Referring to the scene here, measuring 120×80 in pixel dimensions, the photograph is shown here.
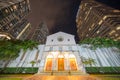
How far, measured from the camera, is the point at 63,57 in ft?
86.9

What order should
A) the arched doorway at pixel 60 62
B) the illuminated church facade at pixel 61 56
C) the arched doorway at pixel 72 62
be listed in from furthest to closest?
1. the arched doorway at pixel 72 62
2. the illuminated church facade at pixel 61 56
3. the arched doorway at pixel 60 62

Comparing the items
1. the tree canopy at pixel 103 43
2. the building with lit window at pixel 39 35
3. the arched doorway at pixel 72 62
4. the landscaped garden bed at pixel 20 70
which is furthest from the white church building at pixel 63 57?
the building with lit window at pixel 39 35

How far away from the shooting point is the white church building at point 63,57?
24.5m

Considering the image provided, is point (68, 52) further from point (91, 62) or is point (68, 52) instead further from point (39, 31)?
point (39, 31)

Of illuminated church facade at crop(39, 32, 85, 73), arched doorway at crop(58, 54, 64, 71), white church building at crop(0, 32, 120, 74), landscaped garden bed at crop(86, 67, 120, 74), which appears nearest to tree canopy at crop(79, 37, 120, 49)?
white church building at crop(0, 32, 120, 74)

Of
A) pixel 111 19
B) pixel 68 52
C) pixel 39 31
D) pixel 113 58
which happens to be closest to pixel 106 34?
pixel 111 19

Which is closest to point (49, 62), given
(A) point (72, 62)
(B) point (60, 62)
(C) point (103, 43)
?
(B) point (60, 62)

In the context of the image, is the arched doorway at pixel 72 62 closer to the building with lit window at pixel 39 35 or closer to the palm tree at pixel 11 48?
the palm tree at pixel 11 48

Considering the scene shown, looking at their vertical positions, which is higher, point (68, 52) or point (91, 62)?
point (68, 52)

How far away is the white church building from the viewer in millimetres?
24516

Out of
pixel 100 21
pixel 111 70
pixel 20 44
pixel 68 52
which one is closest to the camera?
pixel 111 70

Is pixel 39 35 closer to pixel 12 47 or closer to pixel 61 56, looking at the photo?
pixel 12 47

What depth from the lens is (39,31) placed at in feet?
461

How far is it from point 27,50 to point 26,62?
15.2 ft
